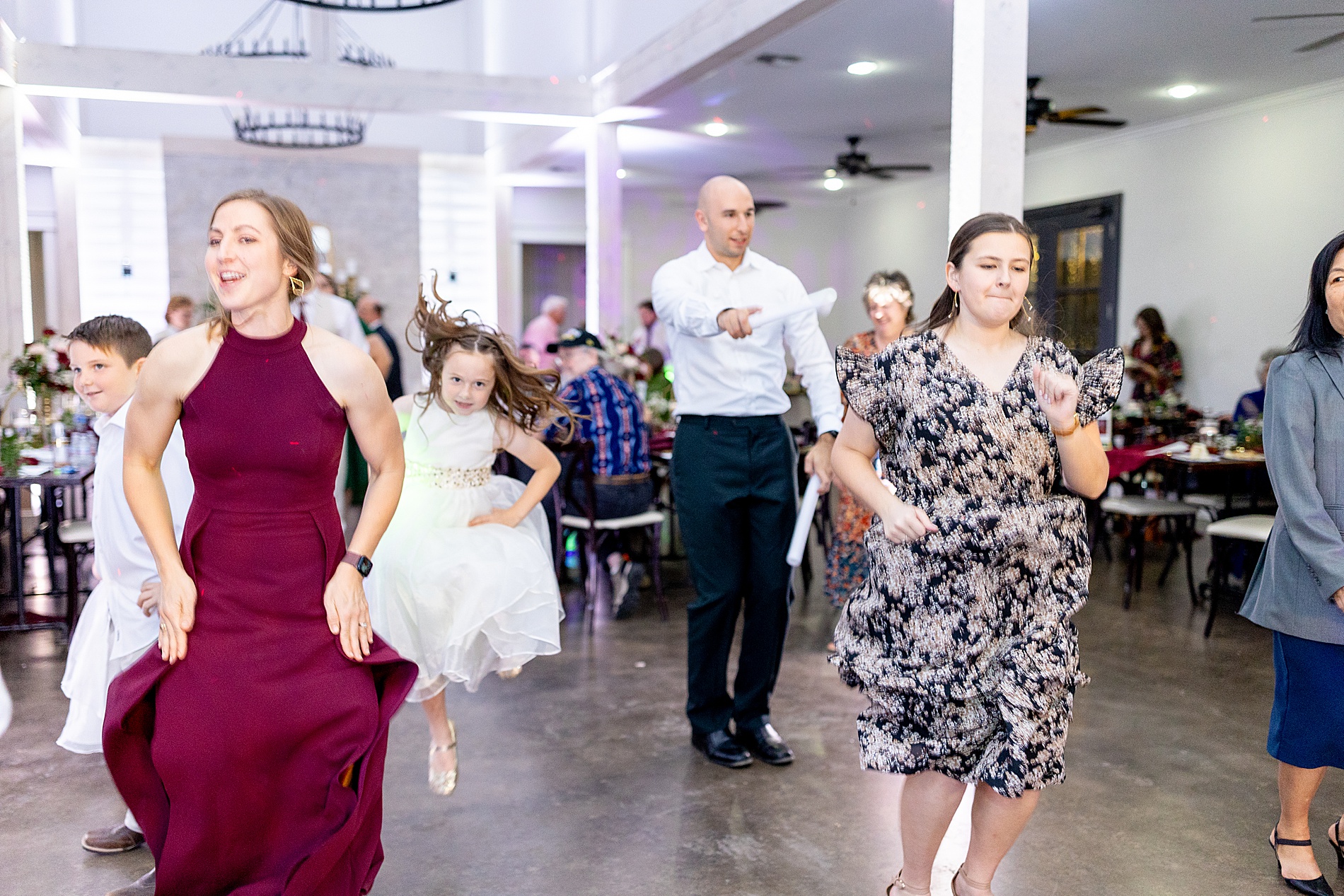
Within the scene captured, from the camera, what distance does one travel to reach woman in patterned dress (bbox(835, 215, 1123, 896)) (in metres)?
2.34

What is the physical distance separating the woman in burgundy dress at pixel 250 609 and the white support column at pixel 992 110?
2820 millimetres

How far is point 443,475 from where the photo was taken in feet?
11.8

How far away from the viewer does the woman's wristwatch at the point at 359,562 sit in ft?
7.22

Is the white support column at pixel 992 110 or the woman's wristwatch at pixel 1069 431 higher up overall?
the white support column at pixel 992 110

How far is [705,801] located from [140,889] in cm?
152

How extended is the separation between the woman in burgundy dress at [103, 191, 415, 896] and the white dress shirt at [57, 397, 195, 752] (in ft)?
1.96

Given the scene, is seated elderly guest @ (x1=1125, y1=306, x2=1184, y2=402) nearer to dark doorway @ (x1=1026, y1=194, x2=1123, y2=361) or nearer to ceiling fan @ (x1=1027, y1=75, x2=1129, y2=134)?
dark doorway @ (x1=1026, y1=194, x2=1123, y2=361)

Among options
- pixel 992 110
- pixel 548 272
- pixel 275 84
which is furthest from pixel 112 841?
pixel 548 272

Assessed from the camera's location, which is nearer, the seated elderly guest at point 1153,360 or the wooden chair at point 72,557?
the wooden chair at point 72,557

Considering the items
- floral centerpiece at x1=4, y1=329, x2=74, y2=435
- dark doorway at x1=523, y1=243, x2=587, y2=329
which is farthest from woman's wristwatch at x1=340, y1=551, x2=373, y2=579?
dark doorway at x1=523, y1=243, x2=587, y2=329

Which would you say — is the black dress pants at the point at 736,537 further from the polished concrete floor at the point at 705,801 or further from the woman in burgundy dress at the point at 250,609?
the woman in burgundy dress at the point at 250,609

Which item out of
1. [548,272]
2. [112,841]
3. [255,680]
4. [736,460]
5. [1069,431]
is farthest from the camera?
[548,272]

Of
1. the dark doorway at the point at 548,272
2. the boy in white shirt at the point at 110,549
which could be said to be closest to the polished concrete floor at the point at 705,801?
the boy in white shirt at the point at 110,549

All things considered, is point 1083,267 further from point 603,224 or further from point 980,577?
point 980,577
